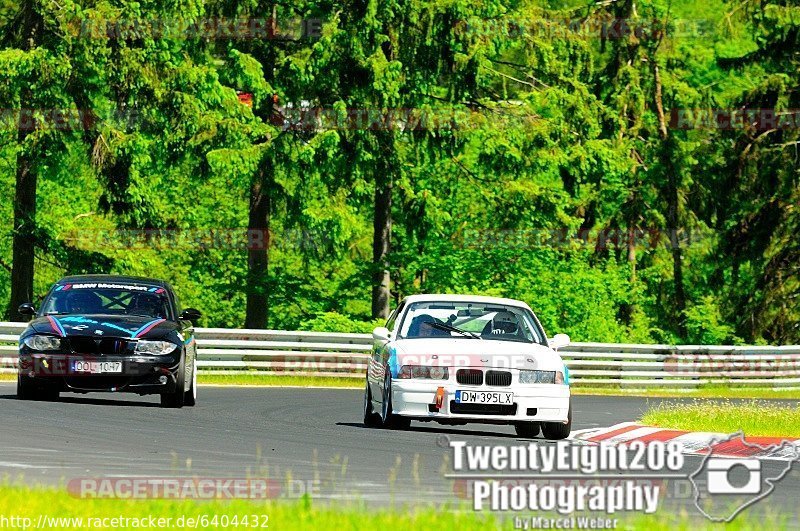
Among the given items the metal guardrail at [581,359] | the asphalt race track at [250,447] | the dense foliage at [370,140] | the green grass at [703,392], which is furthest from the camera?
the dense foliage at [370,140]

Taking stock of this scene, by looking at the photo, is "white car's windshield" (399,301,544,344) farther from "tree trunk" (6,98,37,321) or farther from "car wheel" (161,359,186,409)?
"tree trunk" (6,98,37,321)

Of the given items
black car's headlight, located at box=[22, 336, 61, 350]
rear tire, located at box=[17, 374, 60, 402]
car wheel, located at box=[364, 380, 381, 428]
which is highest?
black car's headlight, located at box=[22, 336, 61, 350]

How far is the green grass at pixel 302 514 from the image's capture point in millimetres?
9711

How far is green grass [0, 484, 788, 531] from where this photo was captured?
31.9 ft

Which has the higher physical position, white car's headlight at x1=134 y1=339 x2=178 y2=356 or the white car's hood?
the white car's hood

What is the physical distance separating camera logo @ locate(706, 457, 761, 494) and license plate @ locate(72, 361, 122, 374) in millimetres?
8099

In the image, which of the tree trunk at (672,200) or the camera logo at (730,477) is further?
the tree trunk at (672,200)

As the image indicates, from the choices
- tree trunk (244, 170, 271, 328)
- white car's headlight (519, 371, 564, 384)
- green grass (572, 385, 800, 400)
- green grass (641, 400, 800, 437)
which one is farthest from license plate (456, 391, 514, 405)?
tree trunk (244, 170, 271, 328)

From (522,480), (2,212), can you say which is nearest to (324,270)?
(2,212)

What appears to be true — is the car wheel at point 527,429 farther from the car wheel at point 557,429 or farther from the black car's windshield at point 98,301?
the black car's windshield at point 98,301

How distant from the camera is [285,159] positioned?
42.1 metres

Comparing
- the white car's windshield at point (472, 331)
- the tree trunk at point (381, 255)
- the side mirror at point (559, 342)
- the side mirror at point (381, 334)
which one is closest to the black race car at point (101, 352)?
the side mirror at point (381, 334)

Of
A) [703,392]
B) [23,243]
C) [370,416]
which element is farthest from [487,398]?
[23,243]

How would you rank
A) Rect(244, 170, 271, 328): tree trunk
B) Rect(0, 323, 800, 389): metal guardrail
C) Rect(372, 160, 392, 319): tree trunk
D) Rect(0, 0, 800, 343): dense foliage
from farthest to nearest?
1. Rect(244, 170, 271, 328): tree trunk
2. Rect(372, 160, 392, 319): tree trunk
3. Rect(0, 0, 800, 343): dense foliage
4. Rect(0, 323, 800, 389): metal guardrail
